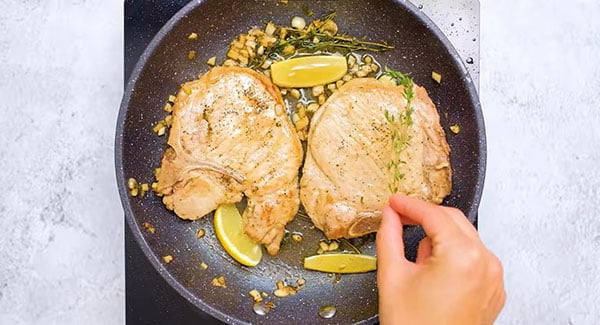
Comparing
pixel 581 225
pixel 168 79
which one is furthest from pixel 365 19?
pixel 581 225

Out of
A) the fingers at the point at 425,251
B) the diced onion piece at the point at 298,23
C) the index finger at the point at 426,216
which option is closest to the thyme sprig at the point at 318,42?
the diced onion piece at the point at 298,23

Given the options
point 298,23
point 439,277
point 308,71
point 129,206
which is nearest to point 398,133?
point 308,71

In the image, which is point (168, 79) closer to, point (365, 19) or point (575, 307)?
point (365, 19)

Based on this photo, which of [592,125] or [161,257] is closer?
[161,257]

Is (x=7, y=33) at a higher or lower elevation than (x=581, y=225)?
higher

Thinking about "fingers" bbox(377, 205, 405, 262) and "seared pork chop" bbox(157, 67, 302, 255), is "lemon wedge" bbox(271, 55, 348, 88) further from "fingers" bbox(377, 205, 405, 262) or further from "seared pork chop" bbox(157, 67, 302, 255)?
"fingers" bbox(377, 205, 405, 262)

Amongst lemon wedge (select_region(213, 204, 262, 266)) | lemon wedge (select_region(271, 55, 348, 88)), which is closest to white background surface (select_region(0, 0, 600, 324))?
lemon wedge (select_region(213, 204, 262, 266))

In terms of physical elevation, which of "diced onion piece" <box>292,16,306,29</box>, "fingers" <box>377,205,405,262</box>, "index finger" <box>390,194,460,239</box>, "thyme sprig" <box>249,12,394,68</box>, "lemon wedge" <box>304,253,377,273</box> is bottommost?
"lemon wedge" <box>304,253,377,273</box>

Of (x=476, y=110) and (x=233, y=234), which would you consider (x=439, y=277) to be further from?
(x=233, y=234)
